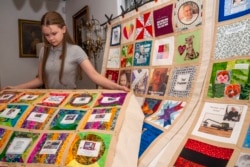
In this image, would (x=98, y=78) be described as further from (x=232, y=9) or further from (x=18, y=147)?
(x=232, y=9)

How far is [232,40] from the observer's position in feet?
3.31

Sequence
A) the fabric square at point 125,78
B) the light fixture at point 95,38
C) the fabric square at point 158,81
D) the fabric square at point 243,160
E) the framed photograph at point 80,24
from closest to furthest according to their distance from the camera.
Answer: the fabric square at point 243,160
the fabric square at point 158,81
the fabric square at point 125,78
the light fixture at point 95,38
the framed photograph at point 80,24

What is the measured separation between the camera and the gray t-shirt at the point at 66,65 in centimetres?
144

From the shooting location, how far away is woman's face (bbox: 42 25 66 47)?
1.41 metres

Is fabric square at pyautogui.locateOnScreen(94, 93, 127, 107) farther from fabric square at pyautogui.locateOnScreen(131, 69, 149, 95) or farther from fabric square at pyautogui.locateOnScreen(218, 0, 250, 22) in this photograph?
fabric square at pyautogui.locateOnScreen(218, 0, 250, 22)

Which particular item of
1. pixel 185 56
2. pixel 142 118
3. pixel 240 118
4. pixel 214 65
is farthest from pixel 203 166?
pixel 185 56

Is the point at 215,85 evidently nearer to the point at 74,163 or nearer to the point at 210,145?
the point at 210,145

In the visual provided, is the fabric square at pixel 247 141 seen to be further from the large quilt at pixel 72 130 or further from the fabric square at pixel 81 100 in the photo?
the fabric square at pixel 81 100

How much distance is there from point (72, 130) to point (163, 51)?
69cm

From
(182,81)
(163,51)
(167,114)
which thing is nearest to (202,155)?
(167,114)

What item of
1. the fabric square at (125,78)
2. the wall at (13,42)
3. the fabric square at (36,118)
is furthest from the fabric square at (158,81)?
the wall at (13,42)

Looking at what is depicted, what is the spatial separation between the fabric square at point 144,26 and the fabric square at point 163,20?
46 millimetres

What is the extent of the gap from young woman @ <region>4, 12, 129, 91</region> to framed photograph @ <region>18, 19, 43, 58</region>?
176 centimetres

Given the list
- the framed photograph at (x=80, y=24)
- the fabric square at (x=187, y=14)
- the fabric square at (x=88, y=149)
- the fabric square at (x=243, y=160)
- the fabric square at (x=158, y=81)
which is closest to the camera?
the fabric square at (x=243, y=160)
